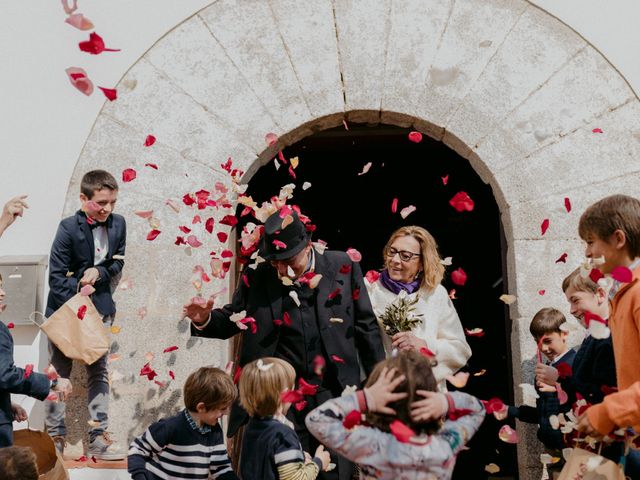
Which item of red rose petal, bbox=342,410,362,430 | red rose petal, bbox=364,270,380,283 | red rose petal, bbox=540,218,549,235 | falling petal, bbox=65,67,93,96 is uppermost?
falling petal, bbox=65,67,93,96

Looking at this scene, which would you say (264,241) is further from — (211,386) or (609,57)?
(609,57)

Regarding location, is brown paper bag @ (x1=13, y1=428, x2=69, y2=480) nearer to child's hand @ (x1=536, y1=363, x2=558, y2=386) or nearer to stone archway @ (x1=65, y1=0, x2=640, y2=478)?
stone archway @ (x1=65, y1=0, x2=640, y2=478)

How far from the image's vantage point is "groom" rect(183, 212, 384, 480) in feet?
15.1

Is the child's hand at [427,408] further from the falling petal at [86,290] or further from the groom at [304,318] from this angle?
the falling petal at [86,290]

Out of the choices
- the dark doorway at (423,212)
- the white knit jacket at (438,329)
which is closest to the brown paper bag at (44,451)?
the white knit jacket at (438,329)

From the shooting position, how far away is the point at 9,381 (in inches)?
177

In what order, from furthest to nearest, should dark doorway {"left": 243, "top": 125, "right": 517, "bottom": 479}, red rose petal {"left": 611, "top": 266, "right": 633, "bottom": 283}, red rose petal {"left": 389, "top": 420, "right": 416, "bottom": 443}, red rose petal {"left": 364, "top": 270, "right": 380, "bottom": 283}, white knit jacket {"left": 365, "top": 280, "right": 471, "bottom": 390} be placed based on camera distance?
dark doorway {"left": 243, "top": 125, "right": 517, "bottom": 479}
red rose petal {"left": 364, "top": 270, "right": 380, "bottom": 283}
white knit jacket {"left": 365, "top": 280, "right": 471, "bottom": 390}
red rose petal {"left": 611, "top": 266, "right": 633, "bottom": 283}
red rose petal {"left": 389, "top": 420, "right": 416, "bottom": 443}

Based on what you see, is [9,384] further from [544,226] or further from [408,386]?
[544,226]

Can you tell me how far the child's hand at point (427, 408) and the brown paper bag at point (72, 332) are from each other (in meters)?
2.67

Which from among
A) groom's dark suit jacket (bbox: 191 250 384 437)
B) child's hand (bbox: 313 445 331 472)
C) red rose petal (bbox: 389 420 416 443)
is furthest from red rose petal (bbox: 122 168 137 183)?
red rose petal (bbox: 389 420 416 443)

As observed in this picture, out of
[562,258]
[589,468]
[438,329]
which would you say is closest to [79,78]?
[438,329]

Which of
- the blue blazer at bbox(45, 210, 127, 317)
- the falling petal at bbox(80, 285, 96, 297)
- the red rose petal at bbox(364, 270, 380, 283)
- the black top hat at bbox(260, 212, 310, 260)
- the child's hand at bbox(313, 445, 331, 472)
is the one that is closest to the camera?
the child's hand at bbox(313, 445, 331, 472)

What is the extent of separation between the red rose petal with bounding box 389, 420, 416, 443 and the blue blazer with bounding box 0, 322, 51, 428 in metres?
2.19

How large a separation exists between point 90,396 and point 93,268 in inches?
30.0
